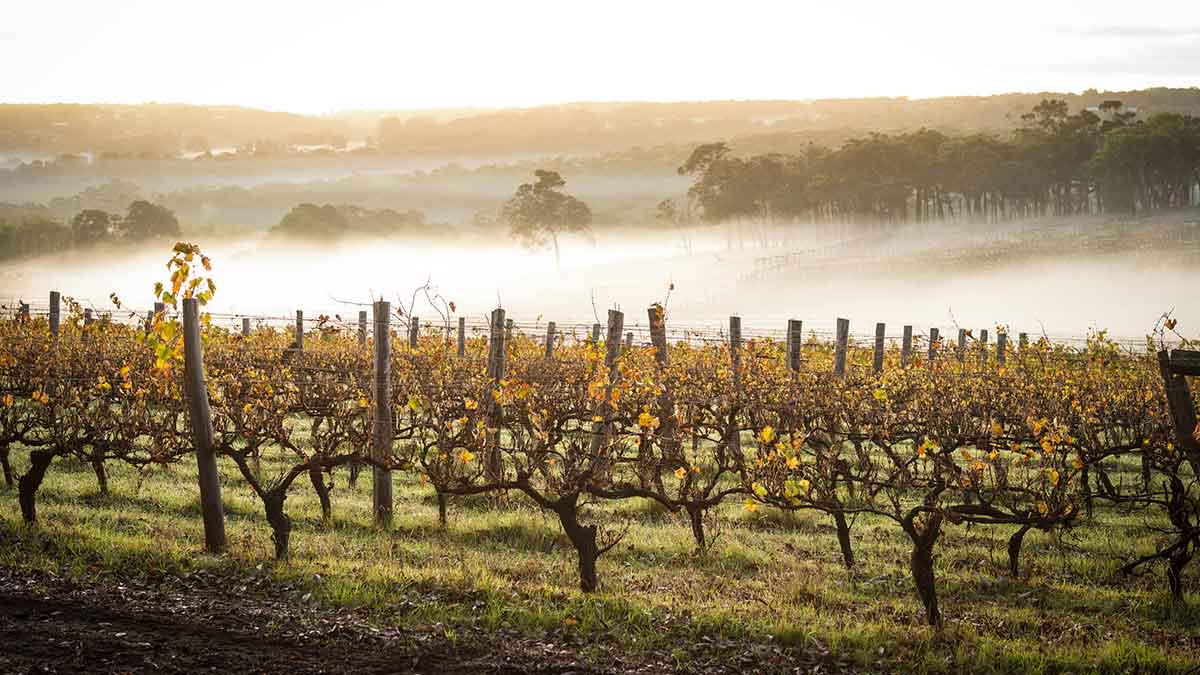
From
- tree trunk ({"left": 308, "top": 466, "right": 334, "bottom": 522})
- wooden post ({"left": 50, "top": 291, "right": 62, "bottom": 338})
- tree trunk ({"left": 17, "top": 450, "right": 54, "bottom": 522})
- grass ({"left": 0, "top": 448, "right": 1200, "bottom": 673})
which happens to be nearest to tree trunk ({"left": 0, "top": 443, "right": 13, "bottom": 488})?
grass ({"left": 0, "top": 448, "right": 1200, "bottom": 673})

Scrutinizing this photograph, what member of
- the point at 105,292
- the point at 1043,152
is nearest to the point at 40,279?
the point at 105,292

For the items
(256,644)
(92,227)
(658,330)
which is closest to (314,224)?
(92,227)

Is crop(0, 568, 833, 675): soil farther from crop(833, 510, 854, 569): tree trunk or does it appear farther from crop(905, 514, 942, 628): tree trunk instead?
crop(833, 510, 854, 569): tree trunk

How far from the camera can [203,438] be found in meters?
10.9

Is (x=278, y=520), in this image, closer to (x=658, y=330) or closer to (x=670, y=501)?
(x=670, y=501)

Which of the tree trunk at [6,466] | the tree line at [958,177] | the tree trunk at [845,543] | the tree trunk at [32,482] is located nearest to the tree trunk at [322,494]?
the tree trunk at [32,482]

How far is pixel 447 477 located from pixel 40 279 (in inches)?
5826

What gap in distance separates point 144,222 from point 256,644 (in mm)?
143772

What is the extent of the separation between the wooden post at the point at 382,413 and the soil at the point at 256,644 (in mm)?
3370

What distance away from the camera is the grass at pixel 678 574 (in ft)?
28.9

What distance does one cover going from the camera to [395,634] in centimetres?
849

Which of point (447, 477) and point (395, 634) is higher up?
point (447, 477)

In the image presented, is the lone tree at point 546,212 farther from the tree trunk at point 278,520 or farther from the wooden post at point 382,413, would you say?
the tree trunk at point 278,520

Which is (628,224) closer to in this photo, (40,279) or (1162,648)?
(40,279)
